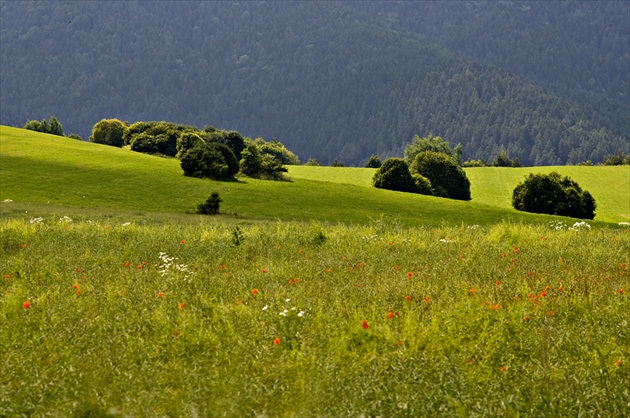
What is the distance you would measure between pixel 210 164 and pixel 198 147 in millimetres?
5370

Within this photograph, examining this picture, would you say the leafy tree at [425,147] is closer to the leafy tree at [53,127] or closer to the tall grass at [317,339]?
the leafy tree at [53,127]

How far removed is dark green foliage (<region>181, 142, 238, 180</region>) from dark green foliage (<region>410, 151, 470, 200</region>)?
38103 millimetres

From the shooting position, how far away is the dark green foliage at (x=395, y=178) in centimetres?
→ 8112

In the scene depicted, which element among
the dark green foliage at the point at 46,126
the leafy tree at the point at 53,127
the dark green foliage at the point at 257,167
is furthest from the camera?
the leafy tree at the point at 53,127

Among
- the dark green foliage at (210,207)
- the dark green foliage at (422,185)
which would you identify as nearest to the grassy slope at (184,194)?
the dark green foliage at (210,207)

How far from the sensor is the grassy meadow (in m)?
6.00

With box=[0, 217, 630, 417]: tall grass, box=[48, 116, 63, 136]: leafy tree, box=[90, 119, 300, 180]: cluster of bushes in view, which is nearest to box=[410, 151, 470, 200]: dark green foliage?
box=[90, 119, 300, 180]: cluster of bushes

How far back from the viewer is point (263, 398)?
600 centimetres

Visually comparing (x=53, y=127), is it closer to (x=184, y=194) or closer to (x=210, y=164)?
(x=210, y=164)

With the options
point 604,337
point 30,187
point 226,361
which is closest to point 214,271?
point 226,361

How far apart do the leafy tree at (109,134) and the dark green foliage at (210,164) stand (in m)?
54.5

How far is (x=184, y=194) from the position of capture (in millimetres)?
53125

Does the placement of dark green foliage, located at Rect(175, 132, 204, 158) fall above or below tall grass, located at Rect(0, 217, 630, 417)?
above

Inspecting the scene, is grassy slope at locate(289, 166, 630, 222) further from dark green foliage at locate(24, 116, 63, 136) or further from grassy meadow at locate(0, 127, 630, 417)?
grassy meadow at locate(0, 127, 630, 417)
